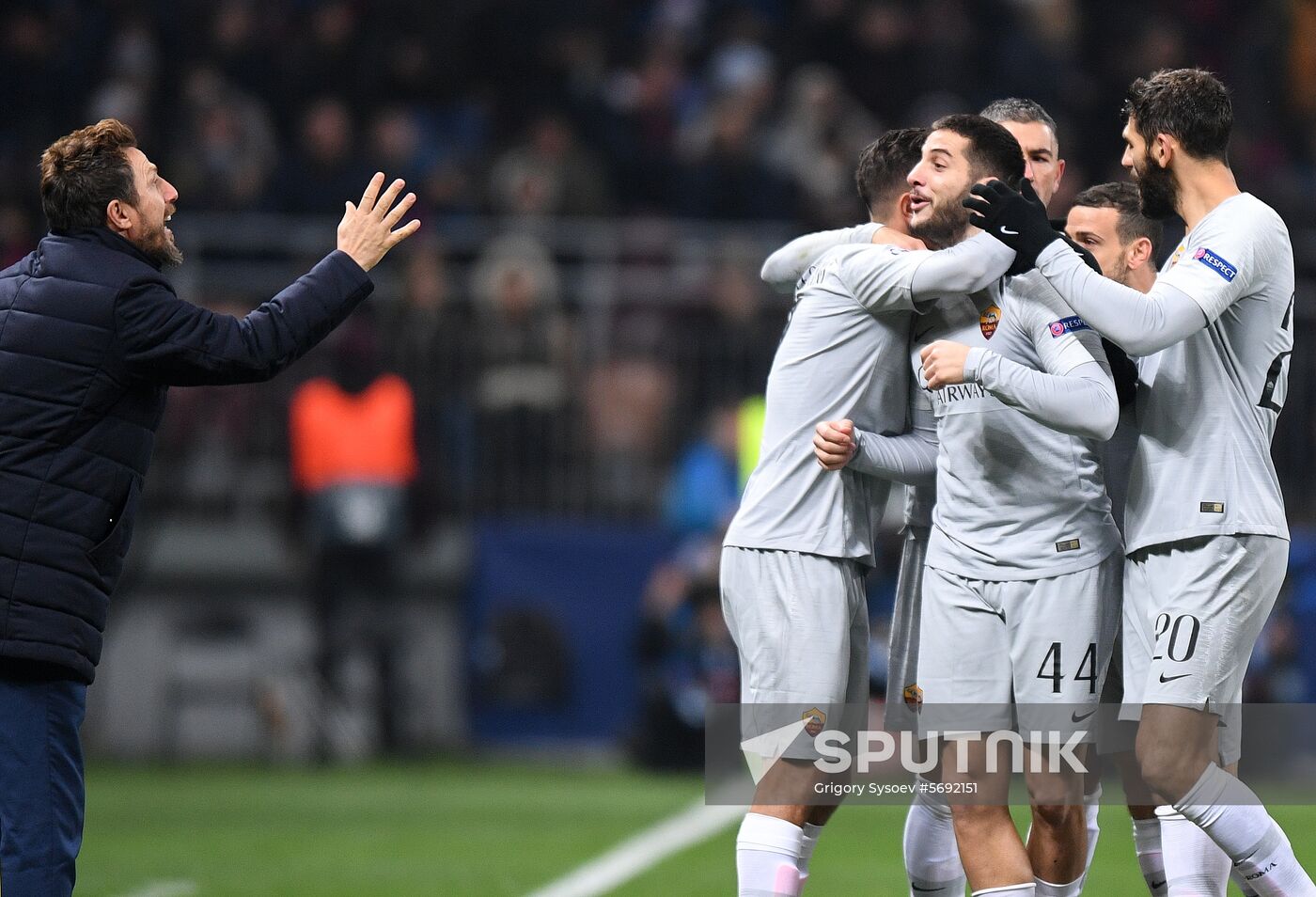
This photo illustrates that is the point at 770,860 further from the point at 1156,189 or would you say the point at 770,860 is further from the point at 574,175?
the point at 574,175

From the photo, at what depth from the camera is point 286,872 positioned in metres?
8.00

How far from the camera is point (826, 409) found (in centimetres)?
533

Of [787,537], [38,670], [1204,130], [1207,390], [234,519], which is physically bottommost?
[234,519]

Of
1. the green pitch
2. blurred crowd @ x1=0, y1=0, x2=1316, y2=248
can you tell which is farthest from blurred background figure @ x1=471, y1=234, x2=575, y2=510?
the green pitch

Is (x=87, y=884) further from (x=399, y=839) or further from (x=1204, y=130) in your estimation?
(x=1204, y=130)

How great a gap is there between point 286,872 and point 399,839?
37.0 inches

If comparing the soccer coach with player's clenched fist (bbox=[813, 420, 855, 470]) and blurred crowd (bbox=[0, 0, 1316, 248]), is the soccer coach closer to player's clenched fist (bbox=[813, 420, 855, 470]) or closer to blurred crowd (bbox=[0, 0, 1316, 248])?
player's clenched fist (bbox=[813, 420, 855, 470])

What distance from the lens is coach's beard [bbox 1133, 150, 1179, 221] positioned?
5.14m

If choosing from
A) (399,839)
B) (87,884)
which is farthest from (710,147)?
(87,884)

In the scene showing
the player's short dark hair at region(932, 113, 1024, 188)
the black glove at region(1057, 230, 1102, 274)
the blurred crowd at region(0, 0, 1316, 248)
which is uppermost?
the blurred crowd at region(0, 0, 1316, 248)

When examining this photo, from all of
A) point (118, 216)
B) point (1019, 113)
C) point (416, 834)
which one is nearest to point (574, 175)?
point (416, 834)

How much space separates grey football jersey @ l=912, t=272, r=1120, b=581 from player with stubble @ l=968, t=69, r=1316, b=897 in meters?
0.16

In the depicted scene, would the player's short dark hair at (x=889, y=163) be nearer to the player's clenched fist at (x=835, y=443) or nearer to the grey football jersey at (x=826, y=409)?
the grey football jersey at (x=826, y=409)

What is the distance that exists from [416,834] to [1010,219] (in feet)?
17.1
